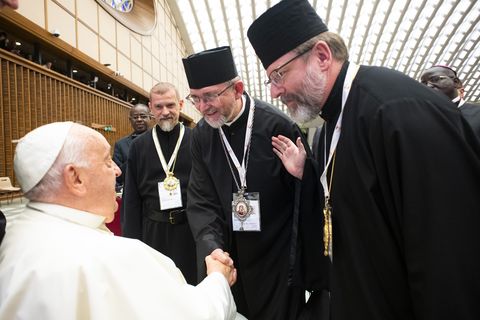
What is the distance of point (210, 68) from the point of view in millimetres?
2318

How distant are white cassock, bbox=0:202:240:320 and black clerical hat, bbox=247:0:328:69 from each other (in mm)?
1026

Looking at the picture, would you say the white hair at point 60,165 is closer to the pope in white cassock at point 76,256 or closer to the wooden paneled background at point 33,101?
the pope in white cassock at point 76,256

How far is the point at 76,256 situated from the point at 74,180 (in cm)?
31

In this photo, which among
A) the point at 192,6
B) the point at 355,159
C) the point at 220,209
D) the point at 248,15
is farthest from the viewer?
the point at 248,15

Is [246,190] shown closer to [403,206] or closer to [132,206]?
[403,206]

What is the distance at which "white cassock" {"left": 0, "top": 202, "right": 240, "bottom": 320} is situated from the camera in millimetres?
981

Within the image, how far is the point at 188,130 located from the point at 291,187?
1.45m

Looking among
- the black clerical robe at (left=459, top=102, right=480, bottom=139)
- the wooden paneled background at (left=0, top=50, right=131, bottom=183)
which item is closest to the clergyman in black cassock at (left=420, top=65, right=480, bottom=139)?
the black clerical robe at (left=459, top=102, right=480, bottom=139)

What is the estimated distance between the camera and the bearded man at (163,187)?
9.54 feet

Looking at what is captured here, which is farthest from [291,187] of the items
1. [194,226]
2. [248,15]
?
[248,15]

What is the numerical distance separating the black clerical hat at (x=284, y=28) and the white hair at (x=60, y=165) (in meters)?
0.90

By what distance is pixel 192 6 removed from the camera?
2422 centimetres

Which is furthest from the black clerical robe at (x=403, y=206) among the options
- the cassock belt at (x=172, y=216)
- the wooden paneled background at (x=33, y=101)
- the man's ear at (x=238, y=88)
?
the wooden paneled background at (x=33, y=101)

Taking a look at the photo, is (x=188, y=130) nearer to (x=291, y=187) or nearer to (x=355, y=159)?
(x=291, y=187)
